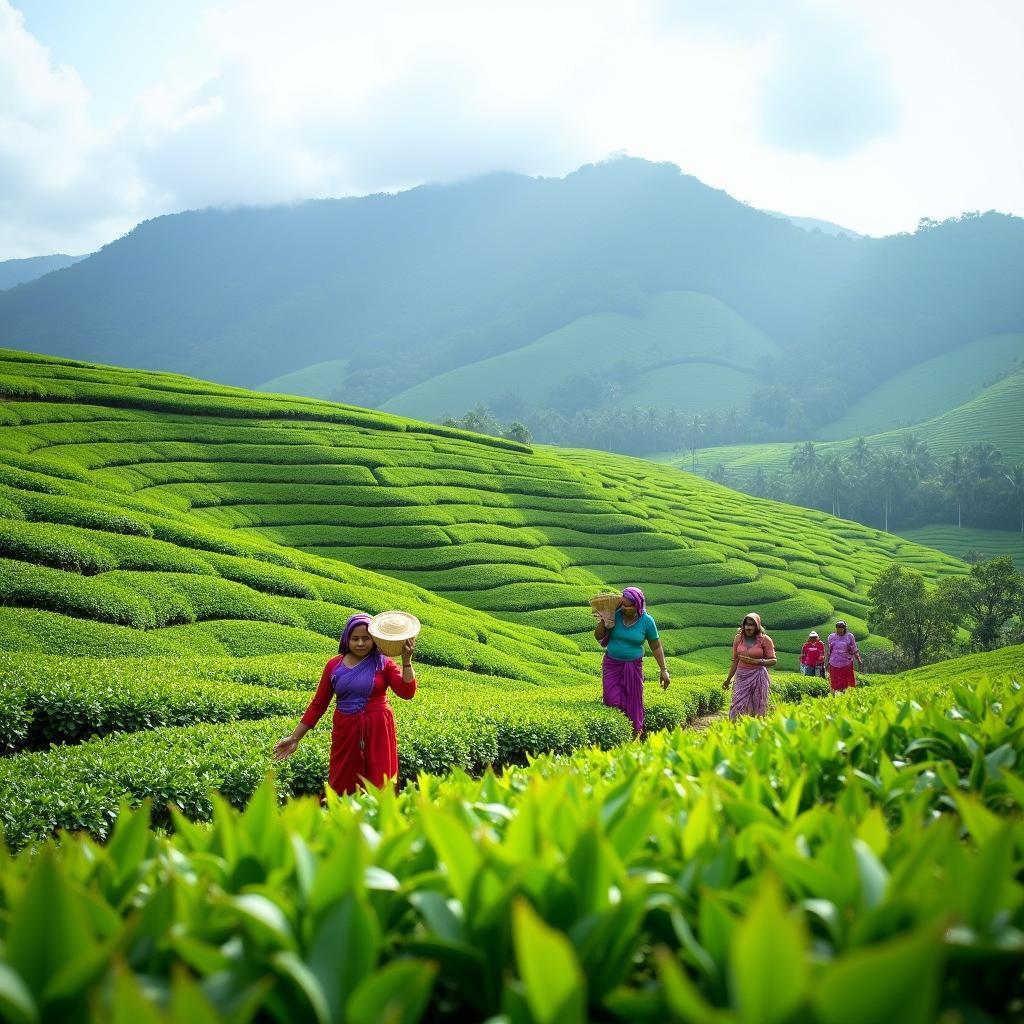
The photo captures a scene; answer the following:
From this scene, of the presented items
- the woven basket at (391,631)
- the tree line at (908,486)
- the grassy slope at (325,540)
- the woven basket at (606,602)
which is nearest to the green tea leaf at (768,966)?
the woven basket at (391,631)

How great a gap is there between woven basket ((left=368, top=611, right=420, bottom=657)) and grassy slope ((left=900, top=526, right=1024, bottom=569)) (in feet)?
297

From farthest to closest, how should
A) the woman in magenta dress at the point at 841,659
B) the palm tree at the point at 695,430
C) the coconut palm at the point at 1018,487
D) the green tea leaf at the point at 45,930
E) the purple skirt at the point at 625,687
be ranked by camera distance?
1. the palm tree at the point at 695,430
2. the coconut palm at the point at 1018,487
3. the woman in magenta dress at the point at 841,659
4. the purple skirt at the point at 625,687
5. the green tea leaf at the point at 45,930

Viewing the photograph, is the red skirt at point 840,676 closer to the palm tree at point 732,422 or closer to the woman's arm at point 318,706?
the woman's arm at point 318,706

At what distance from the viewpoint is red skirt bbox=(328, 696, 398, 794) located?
290 inches

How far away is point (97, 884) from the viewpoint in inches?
98.0

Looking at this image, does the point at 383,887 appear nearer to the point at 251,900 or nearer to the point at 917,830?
the point at 251,900

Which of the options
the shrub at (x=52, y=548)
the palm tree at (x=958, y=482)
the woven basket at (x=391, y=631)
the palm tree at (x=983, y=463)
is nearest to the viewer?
the woven basket at (x=391, y=631)

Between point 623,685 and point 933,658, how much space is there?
30.1m

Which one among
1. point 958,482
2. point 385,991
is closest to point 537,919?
point 385,991

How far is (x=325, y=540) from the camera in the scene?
97.5ft

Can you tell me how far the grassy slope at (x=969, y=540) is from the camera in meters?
87.5

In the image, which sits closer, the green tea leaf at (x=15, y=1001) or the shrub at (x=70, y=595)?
the green tea leaf at (x=15, y=1001)

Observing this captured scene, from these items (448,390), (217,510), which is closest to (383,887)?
(217,510)

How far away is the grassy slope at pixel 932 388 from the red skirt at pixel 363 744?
157m
